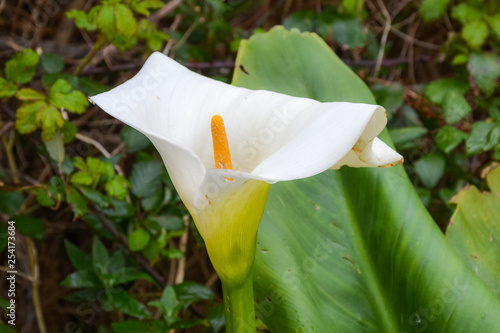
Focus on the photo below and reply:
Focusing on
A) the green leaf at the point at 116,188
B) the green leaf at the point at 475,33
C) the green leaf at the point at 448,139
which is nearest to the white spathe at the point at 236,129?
the green leaf at the point at 116,188

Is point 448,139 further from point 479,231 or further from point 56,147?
point 56,147

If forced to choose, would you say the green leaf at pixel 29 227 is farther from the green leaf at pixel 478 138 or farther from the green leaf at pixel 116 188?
the green leaf at pixel 478 138

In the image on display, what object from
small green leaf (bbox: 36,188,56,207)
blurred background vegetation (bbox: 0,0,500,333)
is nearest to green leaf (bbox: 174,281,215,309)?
blurred background vegetation (bbox: 0,0,500,333)

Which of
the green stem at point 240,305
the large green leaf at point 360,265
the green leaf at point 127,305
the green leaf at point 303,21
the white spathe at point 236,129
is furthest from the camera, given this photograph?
the green leaf at point 303,21

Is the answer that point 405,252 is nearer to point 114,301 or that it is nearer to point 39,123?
point 114,301

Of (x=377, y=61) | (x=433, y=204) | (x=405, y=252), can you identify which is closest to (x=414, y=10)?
(x=377, y=61)
